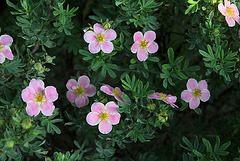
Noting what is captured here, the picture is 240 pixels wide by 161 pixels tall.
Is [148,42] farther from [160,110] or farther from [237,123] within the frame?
[237,123]

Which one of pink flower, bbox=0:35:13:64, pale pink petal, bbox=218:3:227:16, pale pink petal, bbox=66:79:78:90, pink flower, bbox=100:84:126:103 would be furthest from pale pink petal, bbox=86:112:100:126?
pale pink petal, bbox=218:3:227:16

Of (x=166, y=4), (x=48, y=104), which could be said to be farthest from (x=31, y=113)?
(x=166, y=4)

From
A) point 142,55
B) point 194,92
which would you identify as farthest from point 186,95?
point 142,55

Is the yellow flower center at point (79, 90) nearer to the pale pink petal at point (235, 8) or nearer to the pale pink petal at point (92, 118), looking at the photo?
the pale pink petal at point (92, 118)

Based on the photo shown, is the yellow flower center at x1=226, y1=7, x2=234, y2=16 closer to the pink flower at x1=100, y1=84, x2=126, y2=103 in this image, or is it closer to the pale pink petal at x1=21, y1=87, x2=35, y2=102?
the pink flower at x1=100, y1=84, x2=126, y2=103

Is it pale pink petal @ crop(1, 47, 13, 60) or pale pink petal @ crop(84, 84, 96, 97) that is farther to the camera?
pale pink petal @ crop(84, 84, 96, 97)

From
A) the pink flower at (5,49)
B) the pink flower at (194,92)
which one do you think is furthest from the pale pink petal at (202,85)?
the pink flower at (5,49)

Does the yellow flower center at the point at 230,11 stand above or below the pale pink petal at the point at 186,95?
above
